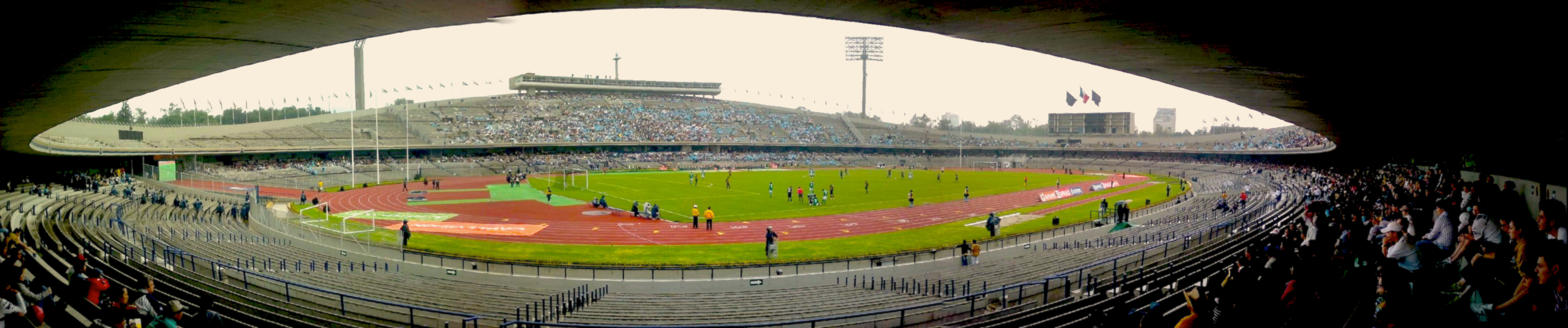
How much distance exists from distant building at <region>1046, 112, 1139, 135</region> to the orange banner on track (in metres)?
106

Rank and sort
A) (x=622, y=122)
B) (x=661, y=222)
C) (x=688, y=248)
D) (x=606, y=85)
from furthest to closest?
(x=606, y=85) < (x=622, y=122) < (x=661, y=222) < (x=688, y=248)

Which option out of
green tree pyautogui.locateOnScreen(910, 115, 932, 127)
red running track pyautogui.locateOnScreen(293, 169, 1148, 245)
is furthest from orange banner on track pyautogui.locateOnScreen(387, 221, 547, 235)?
green tree pyautogui.locateOnScreen(910, 115, 932, 127)

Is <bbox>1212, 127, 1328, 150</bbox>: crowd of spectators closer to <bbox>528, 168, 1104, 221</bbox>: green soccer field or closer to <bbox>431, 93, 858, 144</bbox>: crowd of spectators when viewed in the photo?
<bbox>528, 168, 1104, 221</bbox>: green soccer field

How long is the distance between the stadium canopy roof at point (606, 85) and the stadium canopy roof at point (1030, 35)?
118907 mm

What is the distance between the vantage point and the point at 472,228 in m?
30.6

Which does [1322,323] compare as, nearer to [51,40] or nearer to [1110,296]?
[1110,296]

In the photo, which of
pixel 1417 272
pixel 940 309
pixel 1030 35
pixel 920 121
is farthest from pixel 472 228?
pixel 920 121

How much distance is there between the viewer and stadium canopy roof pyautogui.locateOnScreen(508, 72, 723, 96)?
4882 inches

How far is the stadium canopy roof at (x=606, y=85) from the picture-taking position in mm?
124000

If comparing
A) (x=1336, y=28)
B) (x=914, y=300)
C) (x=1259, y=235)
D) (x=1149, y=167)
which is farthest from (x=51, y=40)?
(x=1149, y=167)

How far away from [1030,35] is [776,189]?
44937 millimetres

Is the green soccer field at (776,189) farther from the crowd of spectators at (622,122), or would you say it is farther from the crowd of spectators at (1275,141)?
the crowd of spectators at (622,122)

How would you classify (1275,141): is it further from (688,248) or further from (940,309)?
(940,309)

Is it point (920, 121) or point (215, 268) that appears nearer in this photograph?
point (215, 268)
